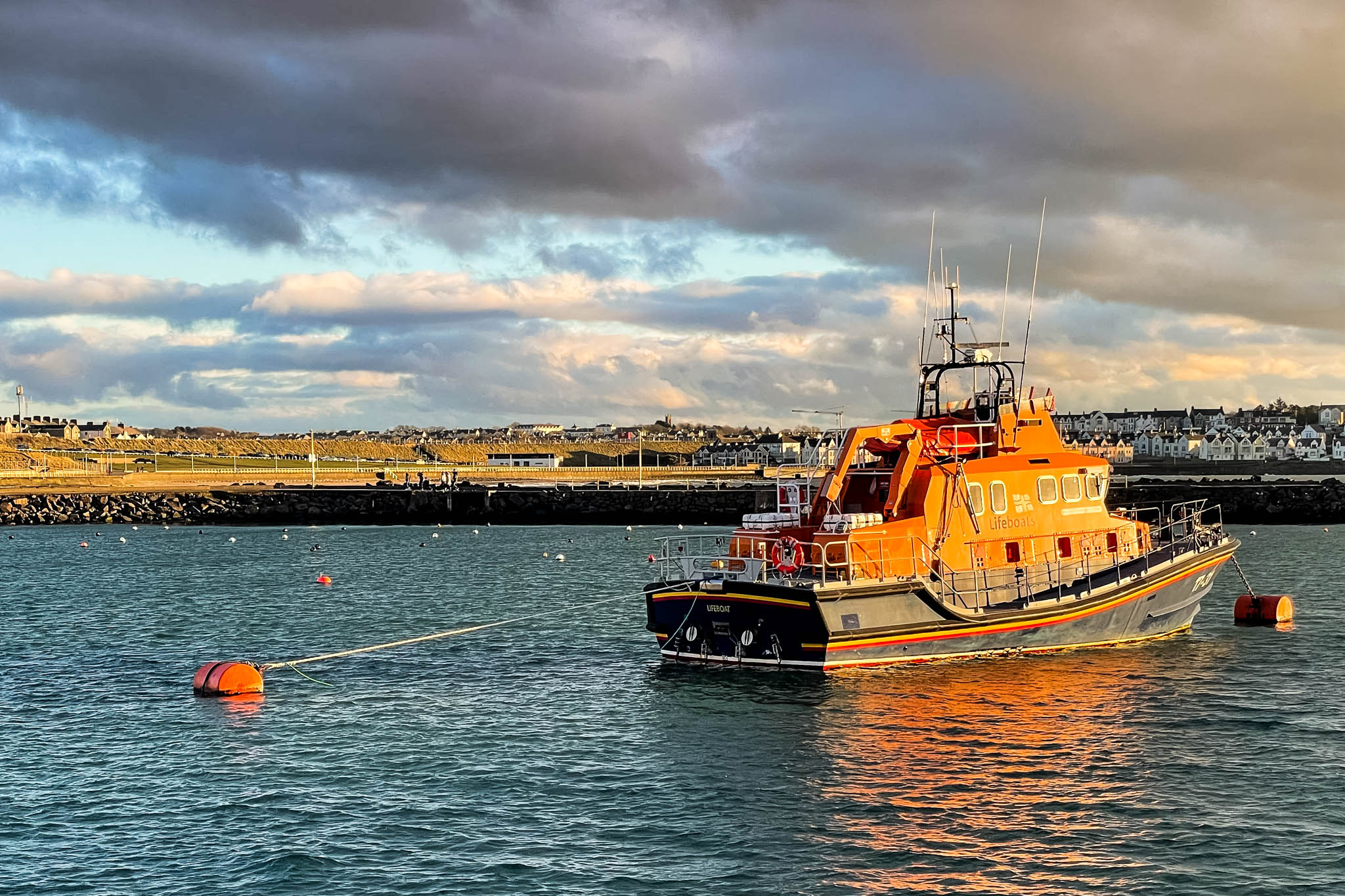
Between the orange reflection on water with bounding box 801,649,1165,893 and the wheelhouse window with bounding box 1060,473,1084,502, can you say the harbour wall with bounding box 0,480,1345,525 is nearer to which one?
the wheelhouse window with bounding box 1060,473,1084,502

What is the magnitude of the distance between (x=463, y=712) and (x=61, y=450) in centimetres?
18048

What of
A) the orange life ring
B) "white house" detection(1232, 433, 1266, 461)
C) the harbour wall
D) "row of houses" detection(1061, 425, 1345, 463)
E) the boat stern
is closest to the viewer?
the boat stern

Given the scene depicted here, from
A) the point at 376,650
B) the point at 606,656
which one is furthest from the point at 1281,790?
the point at 376,650

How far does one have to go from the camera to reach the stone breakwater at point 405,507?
90188mm

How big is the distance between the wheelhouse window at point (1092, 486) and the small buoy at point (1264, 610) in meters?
6.77

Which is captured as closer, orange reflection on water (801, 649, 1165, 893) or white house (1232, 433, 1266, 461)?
orange reflection on water (801, 649, 1165, 893)

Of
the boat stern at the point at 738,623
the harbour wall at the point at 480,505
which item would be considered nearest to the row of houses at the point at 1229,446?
the harbour wall at the point at 480,505

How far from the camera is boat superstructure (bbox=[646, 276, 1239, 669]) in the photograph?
25109 mm

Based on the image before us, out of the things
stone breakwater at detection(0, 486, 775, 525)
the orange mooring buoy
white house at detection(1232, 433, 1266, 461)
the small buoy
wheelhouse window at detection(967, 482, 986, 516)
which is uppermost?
white house at detection(1232, 433, 1266, 461)

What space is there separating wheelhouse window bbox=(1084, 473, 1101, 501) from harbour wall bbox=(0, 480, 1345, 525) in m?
53.8

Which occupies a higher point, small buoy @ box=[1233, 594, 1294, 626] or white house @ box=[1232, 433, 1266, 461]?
white house @ box=[1232, 433, 1266, 461]

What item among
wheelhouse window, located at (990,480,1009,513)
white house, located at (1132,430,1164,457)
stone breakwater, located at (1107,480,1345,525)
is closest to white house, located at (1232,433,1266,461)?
white house, located at (1132,430,1164,457)

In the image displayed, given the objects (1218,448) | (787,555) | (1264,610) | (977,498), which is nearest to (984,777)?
(787,555)

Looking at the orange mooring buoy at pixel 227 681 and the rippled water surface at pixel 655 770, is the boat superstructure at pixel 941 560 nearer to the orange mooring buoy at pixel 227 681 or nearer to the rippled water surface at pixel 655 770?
the rippled water surface at pixel 655 770
